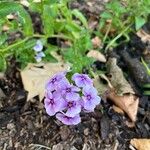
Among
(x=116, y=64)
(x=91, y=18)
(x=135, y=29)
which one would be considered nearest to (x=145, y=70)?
(x=116, y=64)

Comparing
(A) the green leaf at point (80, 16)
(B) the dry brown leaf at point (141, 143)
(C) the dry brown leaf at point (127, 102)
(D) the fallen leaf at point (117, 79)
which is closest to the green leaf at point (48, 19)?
(A) the green leaf at point (80, 16)

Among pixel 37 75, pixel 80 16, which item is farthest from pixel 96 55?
pixel 37 75

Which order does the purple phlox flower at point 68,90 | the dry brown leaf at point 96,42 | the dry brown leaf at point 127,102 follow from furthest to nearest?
the dry brown leaf at point 96,42 → the dry brown leaf at point 127,102 → the purple phlox flower at point 68,90

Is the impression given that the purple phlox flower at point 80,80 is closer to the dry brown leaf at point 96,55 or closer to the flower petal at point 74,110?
the flower petal at point 74,110

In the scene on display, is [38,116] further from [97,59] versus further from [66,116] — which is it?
[97,59]

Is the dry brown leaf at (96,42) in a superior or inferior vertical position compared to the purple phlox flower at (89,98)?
inferior

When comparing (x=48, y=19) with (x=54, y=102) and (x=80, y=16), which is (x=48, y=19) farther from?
(x=54, y=102)

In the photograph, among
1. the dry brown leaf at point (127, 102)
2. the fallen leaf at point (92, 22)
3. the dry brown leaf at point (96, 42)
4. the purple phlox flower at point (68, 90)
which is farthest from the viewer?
the fallen leaf at point (92, 22)

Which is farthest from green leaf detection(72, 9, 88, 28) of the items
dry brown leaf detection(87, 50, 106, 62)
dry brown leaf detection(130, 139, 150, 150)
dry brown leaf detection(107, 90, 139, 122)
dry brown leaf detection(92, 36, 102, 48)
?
dry brown leaf detection(130, 139, 150, 150)
